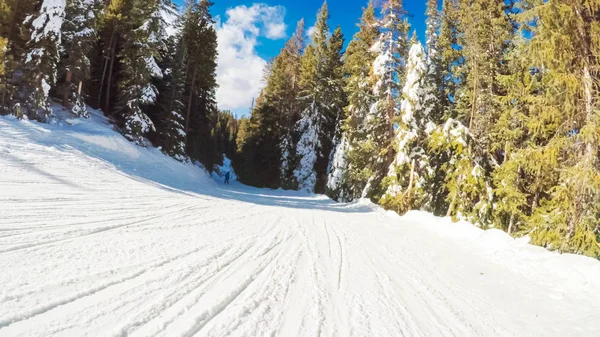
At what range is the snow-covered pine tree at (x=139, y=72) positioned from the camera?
21.4 meters

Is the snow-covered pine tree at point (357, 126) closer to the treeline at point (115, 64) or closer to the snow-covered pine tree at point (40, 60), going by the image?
the treeline at point (115, 64)

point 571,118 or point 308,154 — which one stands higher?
point 308,154

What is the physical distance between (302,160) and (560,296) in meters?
23.5

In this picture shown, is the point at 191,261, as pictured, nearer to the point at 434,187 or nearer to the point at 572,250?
the point at 572,250

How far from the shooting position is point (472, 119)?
15.1 meters

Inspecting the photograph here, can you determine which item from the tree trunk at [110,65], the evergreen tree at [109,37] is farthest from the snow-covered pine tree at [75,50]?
the tree trunk at [110,65]

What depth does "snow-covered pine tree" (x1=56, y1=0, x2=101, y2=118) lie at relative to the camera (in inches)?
740

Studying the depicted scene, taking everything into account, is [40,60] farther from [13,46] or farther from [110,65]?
[110,65]

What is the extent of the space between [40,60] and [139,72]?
22.5 feet

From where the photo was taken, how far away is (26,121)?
1390cm

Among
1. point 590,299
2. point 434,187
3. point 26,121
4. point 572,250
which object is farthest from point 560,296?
point 26,121

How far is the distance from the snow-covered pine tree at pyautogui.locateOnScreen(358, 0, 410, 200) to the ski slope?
9.69 meters

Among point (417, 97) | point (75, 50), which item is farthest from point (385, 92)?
point (75, 50)

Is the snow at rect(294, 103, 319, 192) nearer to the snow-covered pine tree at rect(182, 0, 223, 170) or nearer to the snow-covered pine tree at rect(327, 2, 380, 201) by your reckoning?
the snow-covered pine tree at rect(327, 2, 380, 201)
